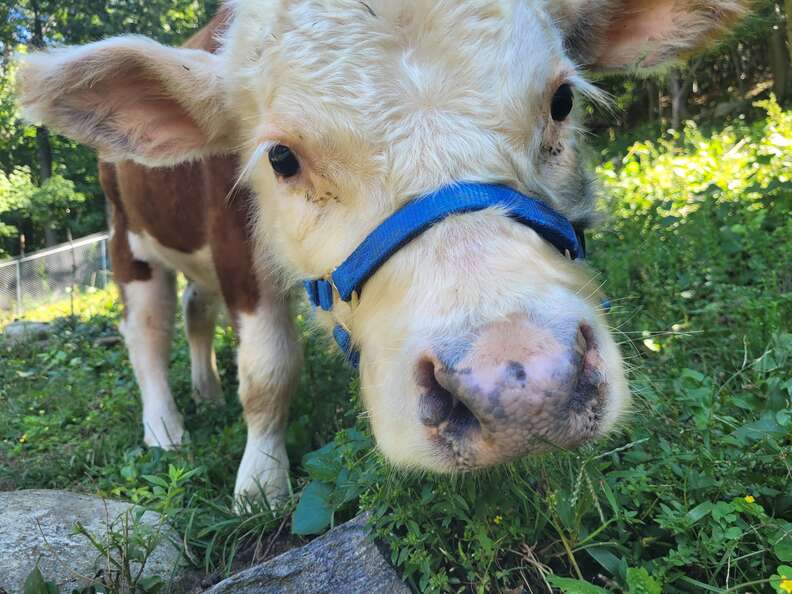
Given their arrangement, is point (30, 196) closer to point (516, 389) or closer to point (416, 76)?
point (416, 76)

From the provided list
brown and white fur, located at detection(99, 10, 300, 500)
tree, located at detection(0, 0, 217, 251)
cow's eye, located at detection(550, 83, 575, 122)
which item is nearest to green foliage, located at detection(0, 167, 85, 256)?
tree, located at detection(0, 0, 217, 251)

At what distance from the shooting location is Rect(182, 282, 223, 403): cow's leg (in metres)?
5.17

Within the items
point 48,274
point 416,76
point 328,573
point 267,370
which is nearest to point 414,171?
point 416,76

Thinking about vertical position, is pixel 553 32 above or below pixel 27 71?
above

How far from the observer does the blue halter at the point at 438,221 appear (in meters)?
1.79

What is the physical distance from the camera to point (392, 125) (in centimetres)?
191

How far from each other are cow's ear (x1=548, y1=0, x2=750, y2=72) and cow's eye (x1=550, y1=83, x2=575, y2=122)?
0.51 metres

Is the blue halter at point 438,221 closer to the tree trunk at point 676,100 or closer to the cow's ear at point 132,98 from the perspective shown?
the cow's ear at point 132,98

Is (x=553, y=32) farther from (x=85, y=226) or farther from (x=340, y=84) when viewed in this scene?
(x=85, y=226)

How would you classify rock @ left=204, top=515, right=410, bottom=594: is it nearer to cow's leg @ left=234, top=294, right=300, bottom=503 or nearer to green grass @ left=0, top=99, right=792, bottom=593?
green grass @ left=0, top=99, right=792, bottom=593

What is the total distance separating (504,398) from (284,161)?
123cm

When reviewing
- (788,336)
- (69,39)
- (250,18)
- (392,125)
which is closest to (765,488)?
(788,336)

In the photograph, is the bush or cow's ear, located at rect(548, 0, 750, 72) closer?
the bush

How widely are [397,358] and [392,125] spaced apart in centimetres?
70
